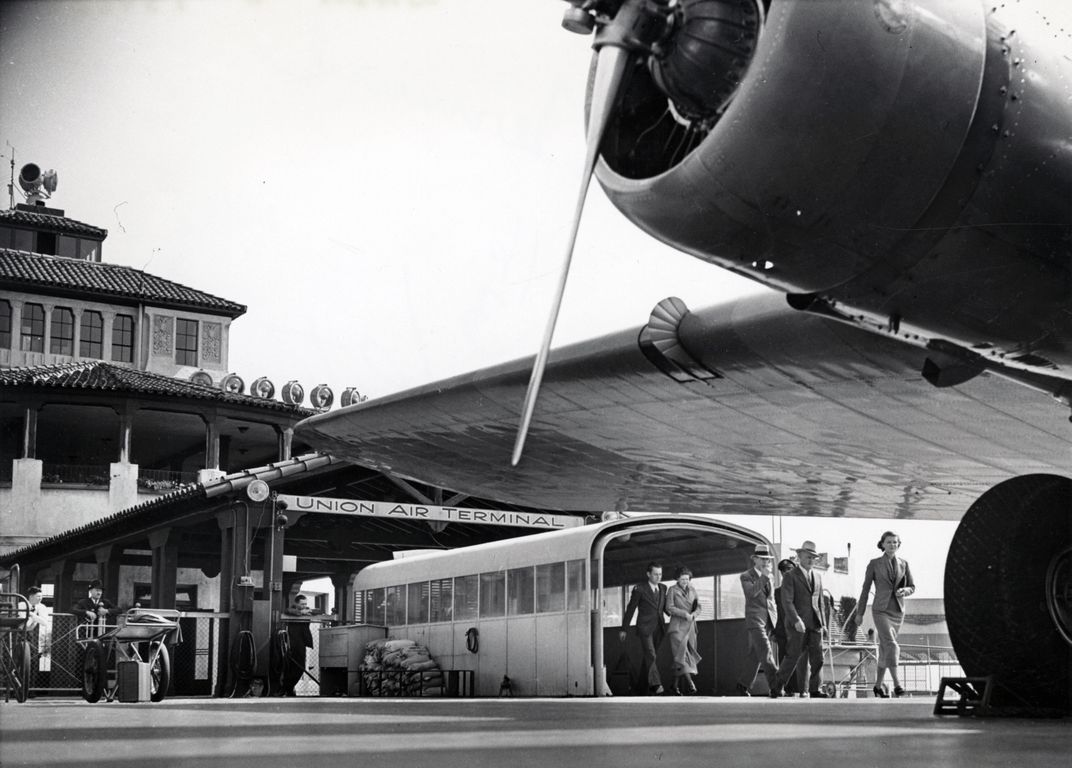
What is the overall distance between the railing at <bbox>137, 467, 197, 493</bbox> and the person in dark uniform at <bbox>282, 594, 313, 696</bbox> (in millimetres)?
18045

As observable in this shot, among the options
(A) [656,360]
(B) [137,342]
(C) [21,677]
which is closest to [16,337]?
(B) [137,342]

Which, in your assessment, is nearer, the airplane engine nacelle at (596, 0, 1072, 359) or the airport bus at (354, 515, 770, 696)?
the airplane engine nacelle at (596, 0, 1072, 359)

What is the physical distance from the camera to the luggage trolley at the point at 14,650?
15.2 m

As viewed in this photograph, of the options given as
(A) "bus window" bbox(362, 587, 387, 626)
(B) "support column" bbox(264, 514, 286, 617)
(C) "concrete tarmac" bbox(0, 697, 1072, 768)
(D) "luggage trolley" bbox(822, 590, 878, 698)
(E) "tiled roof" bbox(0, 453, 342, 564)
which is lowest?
(D) "luggage trolley" bbox(822, 590, 878, 698)

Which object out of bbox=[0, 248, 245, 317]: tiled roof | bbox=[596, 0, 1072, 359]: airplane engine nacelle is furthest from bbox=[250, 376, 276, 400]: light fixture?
bbox=[596, 0, 1072, 359]: airplane engine nacelle

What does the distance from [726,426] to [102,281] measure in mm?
41036

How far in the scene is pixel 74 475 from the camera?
4366 cm

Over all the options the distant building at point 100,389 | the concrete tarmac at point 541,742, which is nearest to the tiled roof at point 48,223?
the distant building at point 100,389

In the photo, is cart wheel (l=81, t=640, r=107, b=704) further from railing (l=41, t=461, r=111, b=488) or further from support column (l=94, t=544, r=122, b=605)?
railing (l=41, t=461, r=111, b=488)

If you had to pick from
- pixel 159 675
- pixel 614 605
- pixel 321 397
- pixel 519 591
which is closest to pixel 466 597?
pixel 519 591

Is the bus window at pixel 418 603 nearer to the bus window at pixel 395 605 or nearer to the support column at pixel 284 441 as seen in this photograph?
the bus window at pixel 395 605

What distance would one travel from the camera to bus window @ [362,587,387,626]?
2095cm

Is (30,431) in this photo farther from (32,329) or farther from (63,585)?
(32,329)

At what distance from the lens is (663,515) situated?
626 inches
